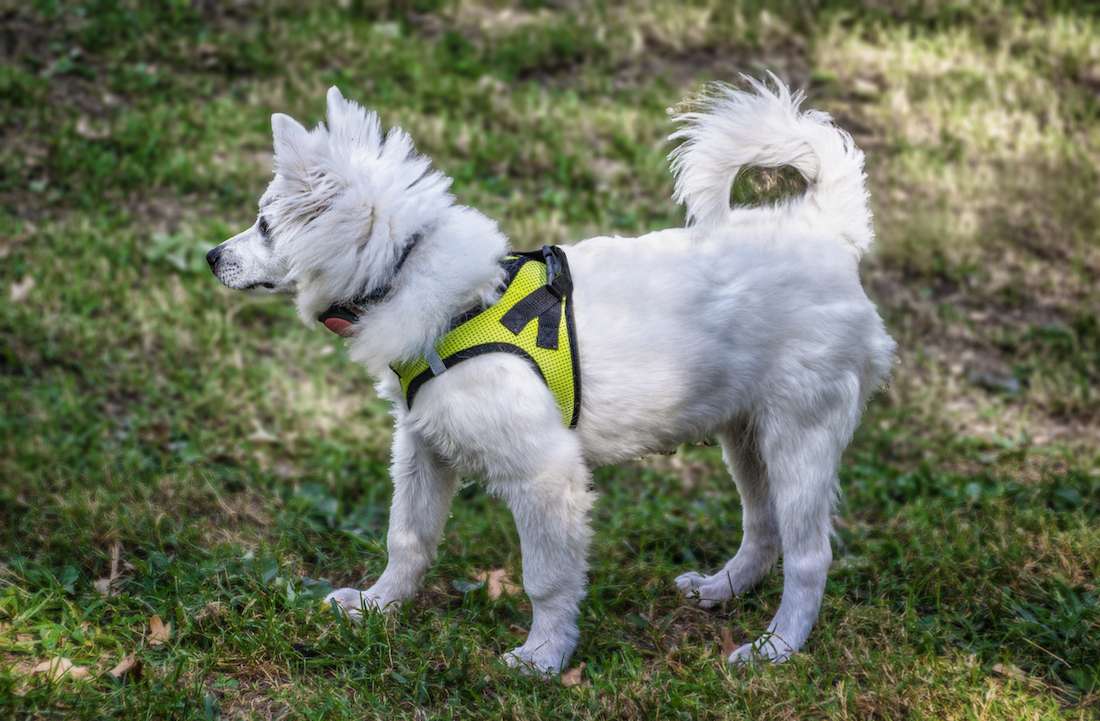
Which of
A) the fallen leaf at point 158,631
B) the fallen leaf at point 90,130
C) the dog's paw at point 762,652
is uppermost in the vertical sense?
the fallen leaf at point 90,130

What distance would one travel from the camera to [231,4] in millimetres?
9727

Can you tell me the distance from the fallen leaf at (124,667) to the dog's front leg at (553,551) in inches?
48.2

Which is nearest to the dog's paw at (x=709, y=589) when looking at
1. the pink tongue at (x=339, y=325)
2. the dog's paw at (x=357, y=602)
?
the dog's paw at (x=357, y=602)

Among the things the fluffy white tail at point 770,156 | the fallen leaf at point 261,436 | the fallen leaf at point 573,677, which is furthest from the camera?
the fallen leaf at point 261,436

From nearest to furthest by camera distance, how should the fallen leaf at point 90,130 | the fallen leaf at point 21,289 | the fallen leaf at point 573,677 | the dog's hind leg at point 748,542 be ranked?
the fallen leaf at point 573,677 < the dog's hind leg at point 748,542 < the fallen leaf at point 21,289 < the fallen leaf at point 90,130

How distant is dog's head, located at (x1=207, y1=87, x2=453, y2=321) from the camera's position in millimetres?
3520

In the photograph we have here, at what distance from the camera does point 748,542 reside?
4.41 metres

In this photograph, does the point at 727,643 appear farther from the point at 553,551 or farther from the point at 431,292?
the point at 431,292

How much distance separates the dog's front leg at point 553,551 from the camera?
3.63m

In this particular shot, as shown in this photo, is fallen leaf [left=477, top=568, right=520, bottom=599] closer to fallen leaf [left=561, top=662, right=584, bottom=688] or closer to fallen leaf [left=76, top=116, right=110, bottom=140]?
fallen leaf [left=561, top=662, right=584, bottom=688]

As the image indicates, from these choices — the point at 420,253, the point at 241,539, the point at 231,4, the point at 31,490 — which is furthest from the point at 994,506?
the point at 231,4

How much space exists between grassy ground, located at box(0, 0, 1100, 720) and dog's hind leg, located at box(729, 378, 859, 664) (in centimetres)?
17

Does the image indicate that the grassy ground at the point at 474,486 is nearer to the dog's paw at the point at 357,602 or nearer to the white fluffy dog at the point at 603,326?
the dog's paw at the point at 357,602

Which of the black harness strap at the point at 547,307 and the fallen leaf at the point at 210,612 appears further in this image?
the fallen leaf at the point at 210,612
